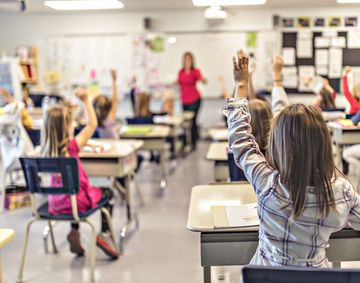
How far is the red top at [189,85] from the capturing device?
656cm

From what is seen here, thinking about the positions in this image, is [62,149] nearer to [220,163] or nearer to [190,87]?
[220,163]

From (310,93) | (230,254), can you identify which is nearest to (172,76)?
(310,93)

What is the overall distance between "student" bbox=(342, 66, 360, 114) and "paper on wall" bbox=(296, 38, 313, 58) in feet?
1.04

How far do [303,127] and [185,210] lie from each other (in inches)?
108

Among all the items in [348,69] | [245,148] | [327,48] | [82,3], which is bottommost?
[245,148]

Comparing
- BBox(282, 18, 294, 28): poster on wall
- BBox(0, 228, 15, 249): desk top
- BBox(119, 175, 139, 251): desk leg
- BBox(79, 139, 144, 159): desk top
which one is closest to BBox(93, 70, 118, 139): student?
BBox(79, 139, 144, 159): desk top

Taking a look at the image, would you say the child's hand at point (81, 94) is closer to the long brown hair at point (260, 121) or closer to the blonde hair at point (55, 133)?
the blonde hair at point (55, 133)

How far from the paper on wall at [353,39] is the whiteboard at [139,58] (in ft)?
16.0

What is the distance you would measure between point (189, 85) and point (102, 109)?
290cm

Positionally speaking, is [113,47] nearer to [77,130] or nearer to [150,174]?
[150,174]

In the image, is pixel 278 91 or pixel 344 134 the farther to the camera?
pixel 344 134

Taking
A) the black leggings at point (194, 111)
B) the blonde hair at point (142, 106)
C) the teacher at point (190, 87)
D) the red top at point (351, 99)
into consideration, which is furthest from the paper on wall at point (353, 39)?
the black leggings at point (194, 111)

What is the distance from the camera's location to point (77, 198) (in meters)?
2.69

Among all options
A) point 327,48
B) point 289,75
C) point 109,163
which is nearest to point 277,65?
point 327,48
